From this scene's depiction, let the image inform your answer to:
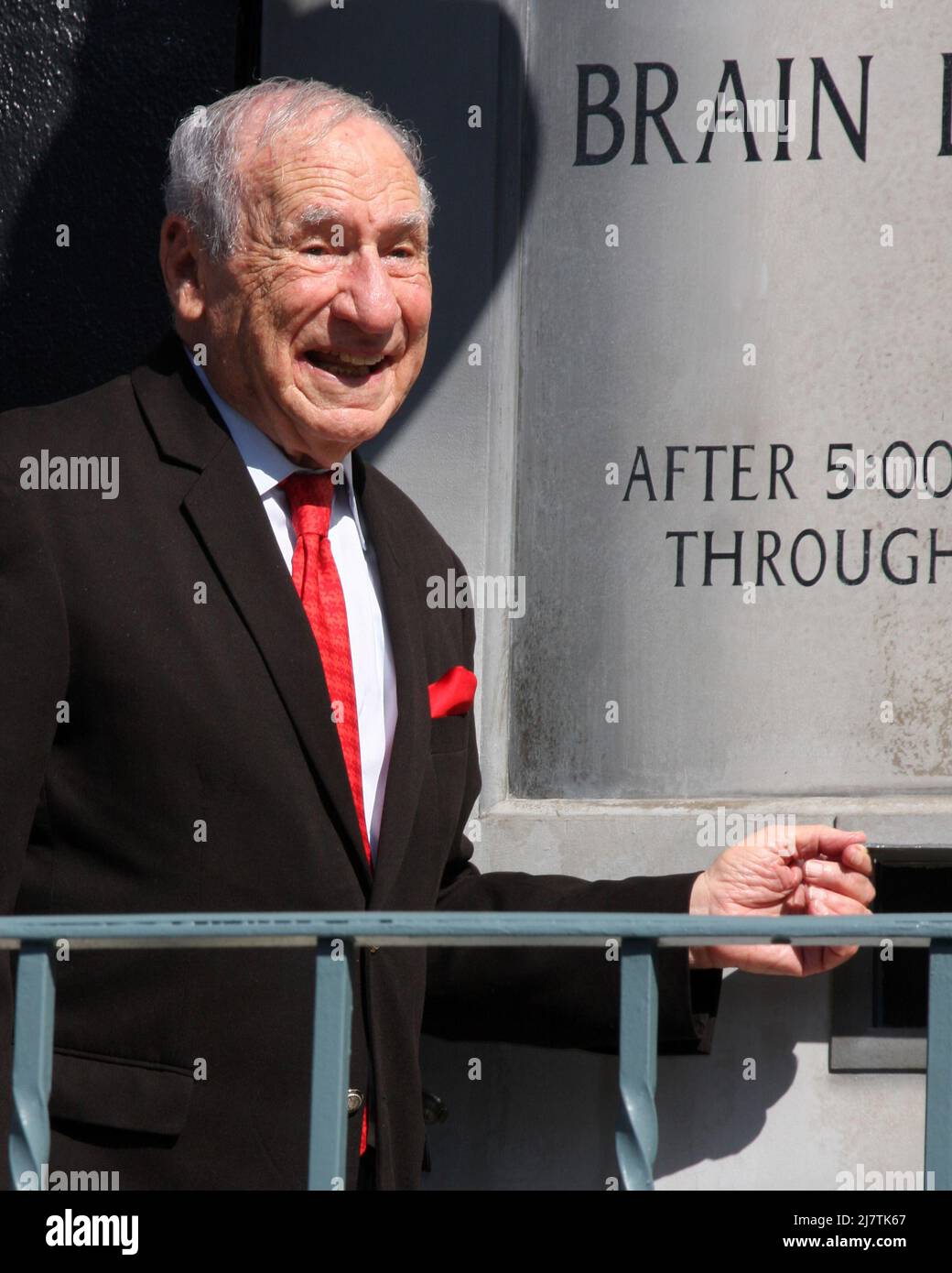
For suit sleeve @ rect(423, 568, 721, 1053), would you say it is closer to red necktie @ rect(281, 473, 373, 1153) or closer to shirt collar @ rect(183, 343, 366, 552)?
red necktie @ rect(281, 473, 373, 1153)

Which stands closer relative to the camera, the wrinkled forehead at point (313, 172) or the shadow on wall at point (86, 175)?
the wrinkled forehead at point (313, 172)

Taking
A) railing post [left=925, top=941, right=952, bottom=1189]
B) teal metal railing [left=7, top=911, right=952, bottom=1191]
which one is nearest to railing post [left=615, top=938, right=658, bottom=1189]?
teal metal railing [left=7, top=911, right=952, bottom=1191]

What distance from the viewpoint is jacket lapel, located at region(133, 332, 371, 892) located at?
2252 mm

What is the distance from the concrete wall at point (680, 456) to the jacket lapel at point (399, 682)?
1.34 ft

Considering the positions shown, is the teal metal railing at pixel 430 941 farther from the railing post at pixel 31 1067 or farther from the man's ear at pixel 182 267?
the man's ear at pixel 182 267

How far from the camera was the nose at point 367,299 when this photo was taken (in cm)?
239

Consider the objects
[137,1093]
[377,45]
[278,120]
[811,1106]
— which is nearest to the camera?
[137,1093]

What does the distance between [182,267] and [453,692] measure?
0.73 metres

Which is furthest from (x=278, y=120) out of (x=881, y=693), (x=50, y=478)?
(x=881, y=693)

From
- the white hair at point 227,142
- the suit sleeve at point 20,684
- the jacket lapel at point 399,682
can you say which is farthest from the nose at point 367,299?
the suit sleeve at point 20,684

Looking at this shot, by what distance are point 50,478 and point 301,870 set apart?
0.59m

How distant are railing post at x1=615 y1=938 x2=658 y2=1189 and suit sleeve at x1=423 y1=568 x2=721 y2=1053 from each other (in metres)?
0.82

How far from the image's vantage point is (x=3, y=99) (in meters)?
3.26

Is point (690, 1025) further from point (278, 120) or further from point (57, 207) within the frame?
point (57, 207)
